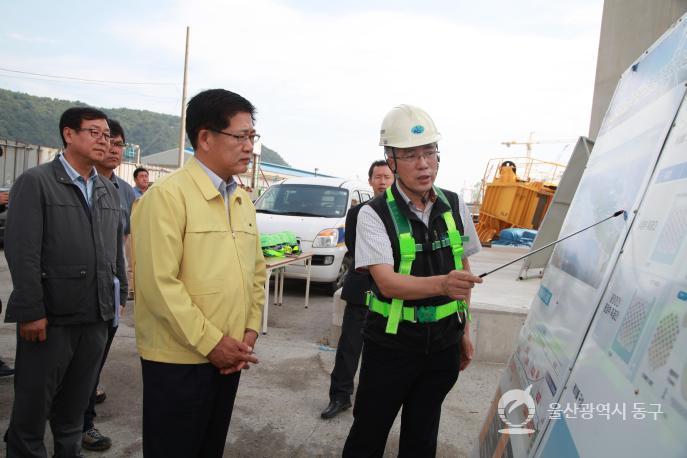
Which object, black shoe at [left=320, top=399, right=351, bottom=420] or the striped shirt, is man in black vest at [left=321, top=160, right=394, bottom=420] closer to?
black shoe at [left=320, top=399, right=351, bottom=420]

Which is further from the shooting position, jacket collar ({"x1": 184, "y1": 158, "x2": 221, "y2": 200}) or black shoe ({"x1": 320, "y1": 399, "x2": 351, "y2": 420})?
black shoe ({"x1": 320, "y1": 399, "x2": 351, "y2": 420})

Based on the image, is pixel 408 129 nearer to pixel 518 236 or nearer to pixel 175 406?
pixel 175 406

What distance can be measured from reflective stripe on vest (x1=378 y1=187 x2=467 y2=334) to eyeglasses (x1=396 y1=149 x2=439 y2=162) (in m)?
0.17

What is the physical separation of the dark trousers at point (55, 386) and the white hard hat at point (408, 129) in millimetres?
1899

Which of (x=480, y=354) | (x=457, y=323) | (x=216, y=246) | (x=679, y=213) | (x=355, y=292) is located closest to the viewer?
(x=679, y=213)

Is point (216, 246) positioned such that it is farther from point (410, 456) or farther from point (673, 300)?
point (673, 300)

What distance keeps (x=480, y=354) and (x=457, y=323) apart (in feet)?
9.52

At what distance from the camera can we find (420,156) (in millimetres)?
2191

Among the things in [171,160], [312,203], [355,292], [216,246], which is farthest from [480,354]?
[171,160]

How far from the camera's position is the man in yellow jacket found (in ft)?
6.09

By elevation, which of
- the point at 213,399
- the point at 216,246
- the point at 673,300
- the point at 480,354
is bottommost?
the point at 480,354

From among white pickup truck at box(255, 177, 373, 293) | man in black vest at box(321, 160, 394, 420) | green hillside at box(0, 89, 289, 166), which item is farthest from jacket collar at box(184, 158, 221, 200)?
green hillside at box(0, 89, 289, 166)

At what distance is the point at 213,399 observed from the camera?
206 centimetres

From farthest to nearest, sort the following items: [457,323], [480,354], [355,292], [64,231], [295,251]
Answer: [295,251] < [480,354] < [355,292] < [64,231] < [457,323]
